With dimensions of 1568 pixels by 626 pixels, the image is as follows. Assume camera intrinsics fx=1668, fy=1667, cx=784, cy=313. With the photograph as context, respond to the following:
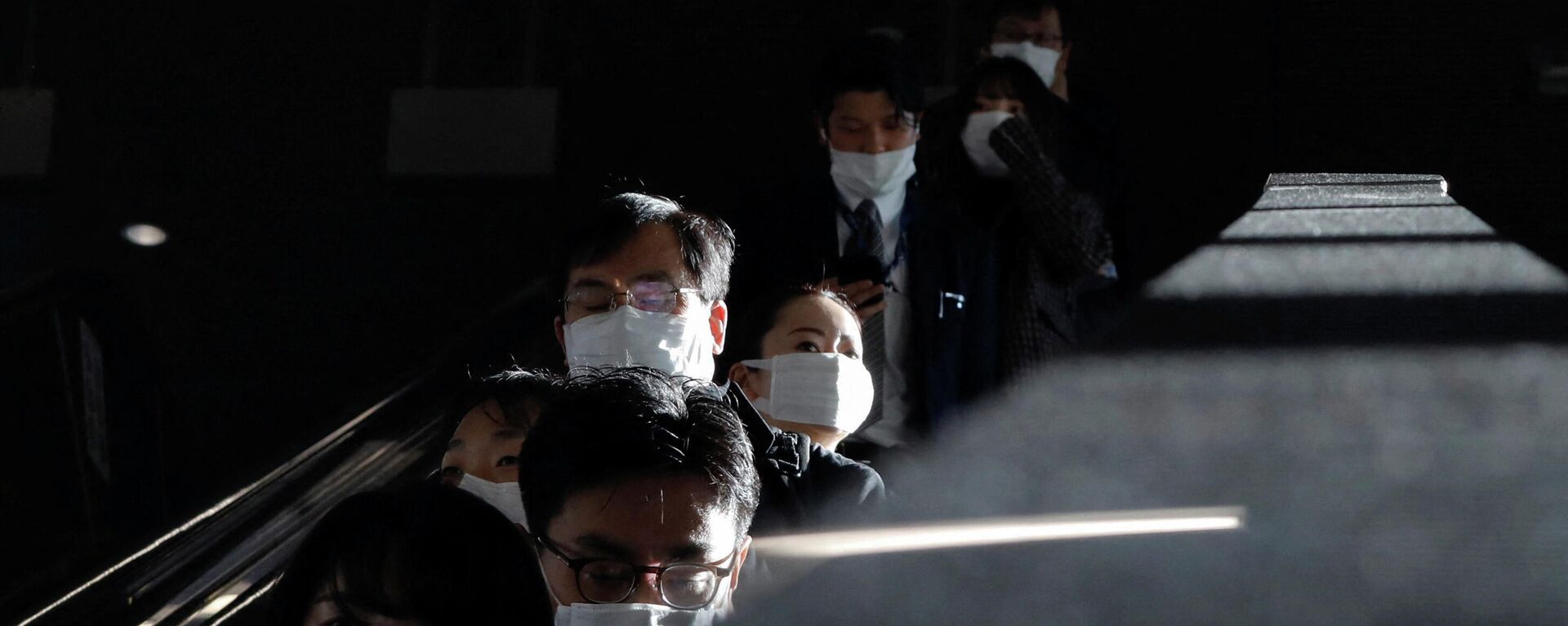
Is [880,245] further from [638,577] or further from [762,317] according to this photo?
[638,577]

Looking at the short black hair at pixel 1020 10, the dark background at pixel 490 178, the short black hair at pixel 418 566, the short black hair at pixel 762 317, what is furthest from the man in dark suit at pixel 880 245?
the dark background at pixel 490 178

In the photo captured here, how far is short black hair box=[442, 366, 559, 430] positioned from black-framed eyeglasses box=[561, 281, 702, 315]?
12 cm

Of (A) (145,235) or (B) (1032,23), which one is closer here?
(B) (1032,23)

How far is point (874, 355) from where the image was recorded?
7.69 ft

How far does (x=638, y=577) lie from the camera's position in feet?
4.42

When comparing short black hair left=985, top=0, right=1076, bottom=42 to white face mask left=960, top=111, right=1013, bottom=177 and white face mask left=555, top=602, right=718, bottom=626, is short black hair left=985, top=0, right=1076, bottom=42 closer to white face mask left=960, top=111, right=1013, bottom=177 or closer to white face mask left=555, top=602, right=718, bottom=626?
white face mask left=960, top=111, right=1013, bottom=177

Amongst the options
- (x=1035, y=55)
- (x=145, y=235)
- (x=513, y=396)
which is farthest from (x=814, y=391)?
(x=145, y=235)

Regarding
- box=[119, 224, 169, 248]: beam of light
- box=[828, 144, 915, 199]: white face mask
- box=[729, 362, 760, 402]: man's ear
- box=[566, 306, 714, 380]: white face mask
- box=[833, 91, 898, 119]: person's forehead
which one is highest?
box=[833, 91, 898, 119]: person's forehead

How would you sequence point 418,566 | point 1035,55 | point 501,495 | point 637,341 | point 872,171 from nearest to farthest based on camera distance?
point 418,566
point 501,495
point 637,341
point 872,171
point 1035,55

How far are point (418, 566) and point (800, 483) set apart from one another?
0.58 metres

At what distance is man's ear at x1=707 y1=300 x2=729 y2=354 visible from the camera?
6.44ft

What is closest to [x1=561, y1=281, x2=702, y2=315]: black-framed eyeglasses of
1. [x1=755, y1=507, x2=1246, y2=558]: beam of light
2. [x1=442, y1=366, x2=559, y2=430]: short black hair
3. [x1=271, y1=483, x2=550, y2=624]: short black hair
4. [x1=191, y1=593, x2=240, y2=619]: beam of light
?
[x1=442, y1=366, x2=559, y2=430]: short black hair

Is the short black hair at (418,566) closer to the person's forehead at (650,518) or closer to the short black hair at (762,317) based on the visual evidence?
the person's forehead at (650,518)

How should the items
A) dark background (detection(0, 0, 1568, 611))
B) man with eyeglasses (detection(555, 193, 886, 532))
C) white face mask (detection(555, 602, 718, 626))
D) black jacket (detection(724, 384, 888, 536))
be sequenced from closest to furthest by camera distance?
white face mask (detection(555, 602, 718, 626)) < black jacket (detection(724, 384, 888, 536)) < man with eyeglasses (detection(555, 193, 886, 532)) < dark background (detection(0, 0, 1568, 611))
